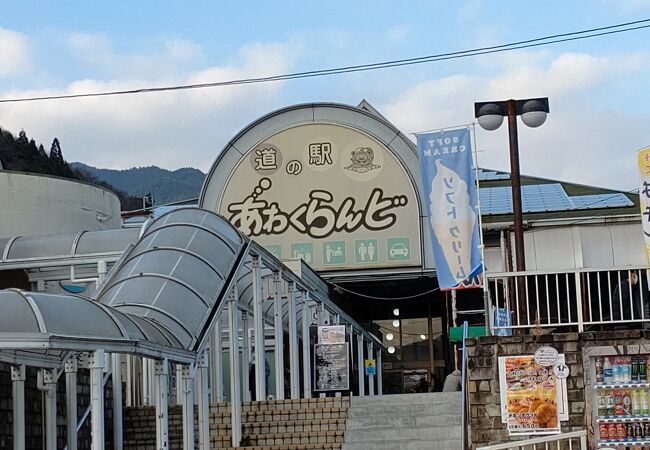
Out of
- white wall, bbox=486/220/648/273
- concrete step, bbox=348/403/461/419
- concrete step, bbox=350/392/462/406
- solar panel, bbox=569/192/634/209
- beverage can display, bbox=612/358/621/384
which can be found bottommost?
concrete step, bbox=348/403/461/419

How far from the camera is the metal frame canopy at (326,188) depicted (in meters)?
26.9

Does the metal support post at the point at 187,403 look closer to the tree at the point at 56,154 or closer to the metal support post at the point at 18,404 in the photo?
the metal support post at the point at 18,404

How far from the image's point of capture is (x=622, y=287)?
14.4 metres

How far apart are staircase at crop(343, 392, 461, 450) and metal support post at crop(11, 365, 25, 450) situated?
4.43 m

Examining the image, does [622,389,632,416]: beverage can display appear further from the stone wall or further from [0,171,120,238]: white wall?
[0,171,120,238]: white wall

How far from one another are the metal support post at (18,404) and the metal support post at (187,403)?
6.72ft

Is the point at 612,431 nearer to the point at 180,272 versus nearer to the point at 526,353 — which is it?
the point at 526,353

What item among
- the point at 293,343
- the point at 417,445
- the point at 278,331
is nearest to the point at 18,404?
the point at 417,445

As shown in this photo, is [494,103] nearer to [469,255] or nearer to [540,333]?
[469,255]

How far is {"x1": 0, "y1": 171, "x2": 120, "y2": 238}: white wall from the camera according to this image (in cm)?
2633

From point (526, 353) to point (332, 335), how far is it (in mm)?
6656

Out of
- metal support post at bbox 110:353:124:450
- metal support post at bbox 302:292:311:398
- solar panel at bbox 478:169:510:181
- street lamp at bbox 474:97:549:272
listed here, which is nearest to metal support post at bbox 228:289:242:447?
metal support post at bbox 110:353:124:450

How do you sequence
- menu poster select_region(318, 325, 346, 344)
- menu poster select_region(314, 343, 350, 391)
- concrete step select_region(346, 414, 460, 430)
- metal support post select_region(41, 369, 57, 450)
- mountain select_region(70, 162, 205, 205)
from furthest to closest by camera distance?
mountain select_region(70, 162, 205, 205), menu poster select_region(318, 325, 346, 344), menu poster select_region(314, 343, 350, 391), concrete step select_region(346, 414, 460, 430), metal support post select_region(41, 369, 57, 450)

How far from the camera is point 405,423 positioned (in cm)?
1516
